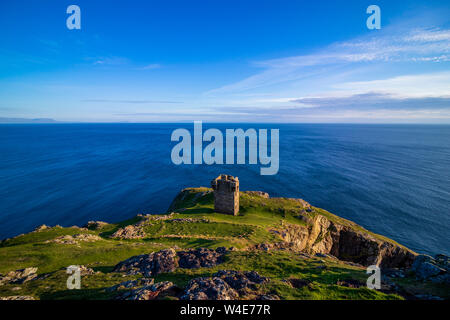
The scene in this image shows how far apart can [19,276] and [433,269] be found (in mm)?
33010

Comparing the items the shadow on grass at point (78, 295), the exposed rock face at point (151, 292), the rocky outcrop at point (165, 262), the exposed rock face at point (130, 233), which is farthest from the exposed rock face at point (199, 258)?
the exposed rock face at point (130, 233)

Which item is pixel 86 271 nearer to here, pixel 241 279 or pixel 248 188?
pixel 241 279

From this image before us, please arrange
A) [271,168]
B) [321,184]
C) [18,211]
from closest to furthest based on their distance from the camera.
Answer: [18,211] < [321,184] < [271,168]

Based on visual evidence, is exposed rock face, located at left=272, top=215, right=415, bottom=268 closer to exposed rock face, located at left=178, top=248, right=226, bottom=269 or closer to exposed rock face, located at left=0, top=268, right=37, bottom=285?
exposed rock face, located at left=178, top=248, right=226, bottom=269

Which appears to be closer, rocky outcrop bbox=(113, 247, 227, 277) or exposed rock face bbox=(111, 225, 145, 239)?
rocky outcrop bbox=(113, 247, 227, 277)

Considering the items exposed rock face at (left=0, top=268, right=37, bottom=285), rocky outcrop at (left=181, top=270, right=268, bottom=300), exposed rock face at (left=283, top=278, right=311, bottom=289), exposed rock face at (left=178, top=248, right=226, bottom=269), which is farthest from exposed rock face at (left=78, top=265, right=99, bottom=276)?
exposed rock face at (left=283, top=278, right=311, bottom=289)

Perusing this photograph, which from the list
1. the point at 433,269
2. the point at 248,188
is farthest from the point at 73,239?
the point at 248,188

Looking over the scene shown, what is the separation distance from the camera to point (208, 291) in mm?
9680

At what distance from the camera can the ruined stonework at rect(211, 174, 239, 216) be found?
35.8m

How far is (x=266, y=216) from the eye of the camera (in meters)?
37.7

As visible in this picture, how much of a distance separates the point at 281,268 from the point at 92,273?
52.6ft

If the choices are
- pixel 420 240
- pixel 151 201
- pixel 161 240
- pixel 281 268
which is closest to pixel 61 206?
pixel 151 201

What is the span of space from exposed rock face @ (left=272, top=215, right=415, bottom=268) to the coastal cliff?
178 millimetres
